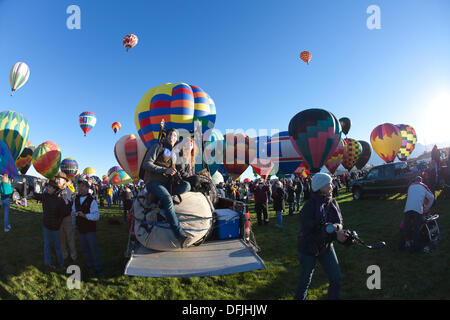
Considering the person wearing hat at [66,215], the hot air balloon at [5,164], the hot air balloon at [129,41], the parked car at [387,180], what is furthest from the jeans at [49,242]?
the hot air balloon at [129,41]

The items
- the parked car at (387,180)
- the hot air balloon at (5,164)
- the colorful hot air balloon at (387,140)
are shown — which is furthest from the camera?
the colorful hot air balloon at (387,140)

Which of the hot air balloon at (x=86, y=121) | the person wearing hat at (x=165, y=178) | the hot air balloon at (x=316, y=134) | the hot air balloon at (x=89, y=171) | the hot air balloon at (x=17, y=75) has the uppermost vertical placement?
the hot air balloon at (x=17, y=75)

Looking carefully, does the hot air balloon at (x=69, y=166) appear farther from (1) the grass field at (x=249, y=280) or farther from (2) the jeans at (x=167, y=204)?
(2) the jeans at (x=167, y=204)

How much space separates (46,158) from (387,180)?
25520 millimetres

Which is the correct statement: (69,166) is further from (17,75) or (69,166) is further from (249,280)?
(249,280)

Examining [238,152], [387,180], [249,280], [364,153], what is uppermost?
[238,152]

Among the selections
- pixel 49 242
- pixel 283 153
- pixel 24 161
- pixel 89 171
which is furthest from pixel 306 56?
pixel 89 171

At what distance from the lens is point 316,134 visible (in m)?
17.8

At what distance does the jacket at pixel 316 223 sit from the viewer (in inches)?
115

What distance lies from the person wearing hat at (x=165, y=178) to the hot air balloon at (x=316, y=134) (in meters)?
16.0

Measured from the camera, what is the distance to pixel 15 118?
17.9 m

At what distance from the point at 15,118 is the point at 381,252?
24226 millimetres
